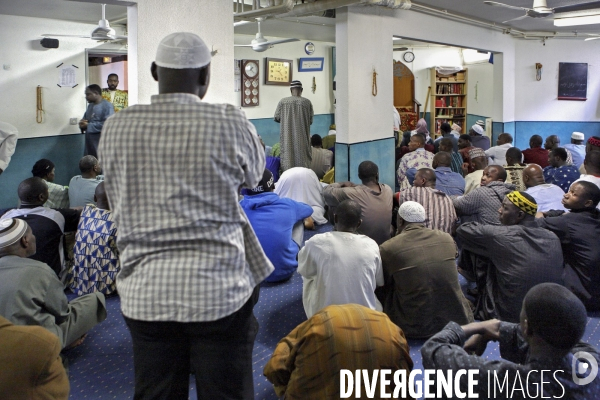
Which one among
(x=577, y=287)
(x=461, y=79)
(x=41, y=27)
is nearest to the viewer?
(x=577, y=287)

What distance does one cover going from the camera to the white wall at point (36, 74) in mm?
7219

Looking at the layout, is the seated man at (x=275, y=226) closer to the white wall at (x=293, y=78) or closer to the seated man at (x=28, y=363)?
the seated man at (x=28, y=363)

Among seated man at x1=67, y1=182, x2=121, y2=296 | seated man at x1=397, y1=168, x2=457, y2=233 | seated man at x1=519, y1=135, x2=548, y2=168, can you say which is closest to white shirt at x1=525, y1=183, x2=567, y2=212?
seated man at x1=397, y1=168, x2=457, y2=233

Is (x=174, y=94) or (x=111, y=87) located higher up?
(x=111, y=87)

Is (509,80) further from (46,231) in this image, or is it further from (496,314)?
(46,231)

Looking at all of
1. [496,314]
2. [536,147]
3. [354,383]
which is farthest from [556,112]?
[354,383]

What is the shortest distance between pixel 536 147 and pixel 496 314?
4.64m

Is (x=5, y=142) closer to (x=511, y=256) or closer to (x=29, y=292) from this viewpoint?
(x=29, y=292)

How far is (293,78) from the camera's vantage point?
1142 cm

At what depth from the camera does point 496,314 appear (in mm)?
3559

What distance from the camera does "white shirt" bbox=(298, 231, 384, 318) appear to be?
3.10 m

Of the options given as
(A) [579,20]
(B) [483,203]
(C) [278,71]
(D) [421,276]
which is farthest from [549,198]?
(C) [278,71]

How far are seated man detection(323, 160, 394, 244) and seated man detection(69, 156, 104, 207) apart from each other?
1919 millimetres

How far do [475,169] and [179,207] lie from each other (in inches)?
201
